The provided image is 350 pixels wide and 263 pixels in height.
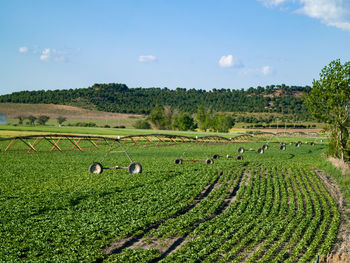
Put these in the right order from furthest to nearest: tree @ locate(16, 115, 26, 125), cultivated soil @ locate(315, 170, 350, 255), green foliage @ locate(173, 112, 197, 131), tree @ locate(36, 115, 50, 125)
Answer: green foliage @ locate(173, 112, 197, 131)
tree @ locate(36, 115, 50, 125)
tree @ locate(16, 115, 26, 125)
cultivated soil @ locate(315, 170, 350, 255)

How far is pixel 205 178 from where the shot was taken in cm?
2538

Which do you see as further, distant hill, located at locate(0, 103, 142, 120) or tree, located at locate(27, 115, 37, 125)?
distant hill, located at locate(0, 103, 142, 120)

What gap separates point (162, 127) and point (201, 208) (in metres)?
121

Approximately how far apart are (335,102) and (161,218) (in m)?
23.6

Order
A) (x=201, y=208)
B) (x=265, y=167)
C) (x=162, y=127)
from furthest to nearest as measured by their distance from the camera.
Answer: (x=162, y=127)
(x=265, y=167)
(x=201, y=208)

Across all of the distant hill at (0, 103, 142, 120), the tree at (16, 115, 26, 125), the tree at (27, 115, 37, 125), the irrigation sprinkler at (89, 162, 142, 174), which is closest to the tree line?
the distant hill at (0, 103, 142, 120)

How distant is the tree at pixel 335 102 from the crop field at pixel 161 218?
356 inches

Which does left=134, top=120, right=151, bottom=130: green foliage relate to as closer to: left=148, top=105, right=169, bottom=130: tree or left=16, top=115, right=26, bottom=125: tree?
left=148, top=105, right=169, bottom=130: tree

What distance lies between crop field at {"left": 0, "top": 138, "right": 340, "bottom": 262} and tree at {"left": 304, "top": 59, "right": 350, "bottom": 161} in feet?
29.6

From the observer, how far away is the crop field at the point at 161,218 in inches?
445

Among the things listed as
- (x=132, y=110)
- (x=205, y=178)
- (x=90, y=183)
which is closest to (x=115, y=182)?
(x=90, y=183)

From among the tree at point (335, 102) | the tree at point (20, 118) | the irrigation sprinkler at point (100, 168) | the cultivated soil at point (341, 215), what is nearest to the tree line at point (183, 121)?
the tree at point (20, 118)

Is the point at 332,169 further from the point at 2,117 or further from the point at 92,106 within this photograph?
the point at 92,106

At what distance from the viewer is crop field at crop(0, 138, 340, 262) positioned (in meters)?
11.3
